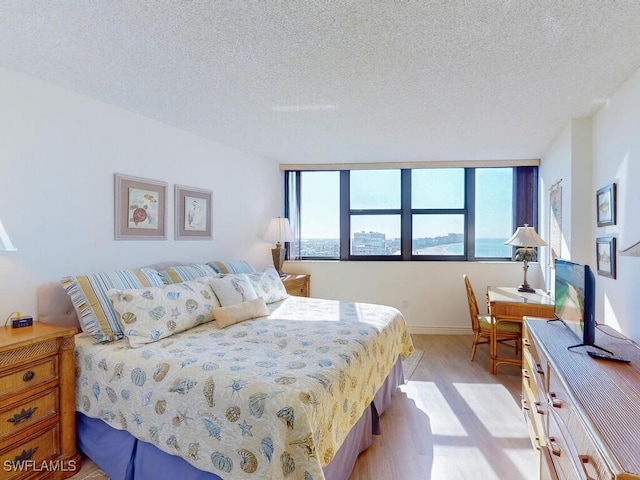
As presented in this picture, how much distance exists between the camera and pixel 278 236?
163 inches

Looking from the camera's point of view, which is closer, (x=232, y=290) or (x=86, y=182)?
(x=86, y=182)

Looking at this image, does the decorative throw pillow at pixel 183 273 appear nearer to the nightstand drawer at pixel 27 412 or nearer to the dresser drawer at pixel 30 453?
the nightstand drawer at pixel 27 412

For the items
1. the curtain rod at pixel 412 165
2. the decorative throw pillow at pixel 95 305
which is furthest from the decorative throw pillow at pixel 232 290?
the curtain rod at pixel 412 165

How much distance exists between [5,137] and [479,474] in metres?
3.38

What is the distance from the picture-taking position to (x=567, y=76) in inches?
80.0

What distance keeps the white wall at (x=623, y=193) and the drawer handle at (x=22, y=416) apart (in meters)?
3.34

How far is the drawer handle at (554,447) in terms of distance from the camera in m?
1.34

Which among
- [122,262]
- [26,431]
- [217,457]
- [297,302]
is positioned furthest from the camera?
[297,302]

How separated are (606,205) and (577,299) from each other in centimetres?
112

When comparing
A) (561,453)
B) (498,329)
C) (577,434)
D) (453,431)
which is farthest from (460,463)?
(498,329)

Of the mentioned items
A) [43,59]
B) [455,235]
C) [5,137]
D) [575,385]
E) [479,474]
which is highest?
[43,59]

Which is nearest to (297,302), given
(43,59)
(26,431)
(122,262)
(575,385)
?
(122,262)

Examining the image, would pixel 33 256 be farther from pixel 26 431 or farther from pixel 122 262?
pixel 26 431

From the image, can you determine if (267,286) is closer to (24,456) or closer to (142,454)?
(142,454)
